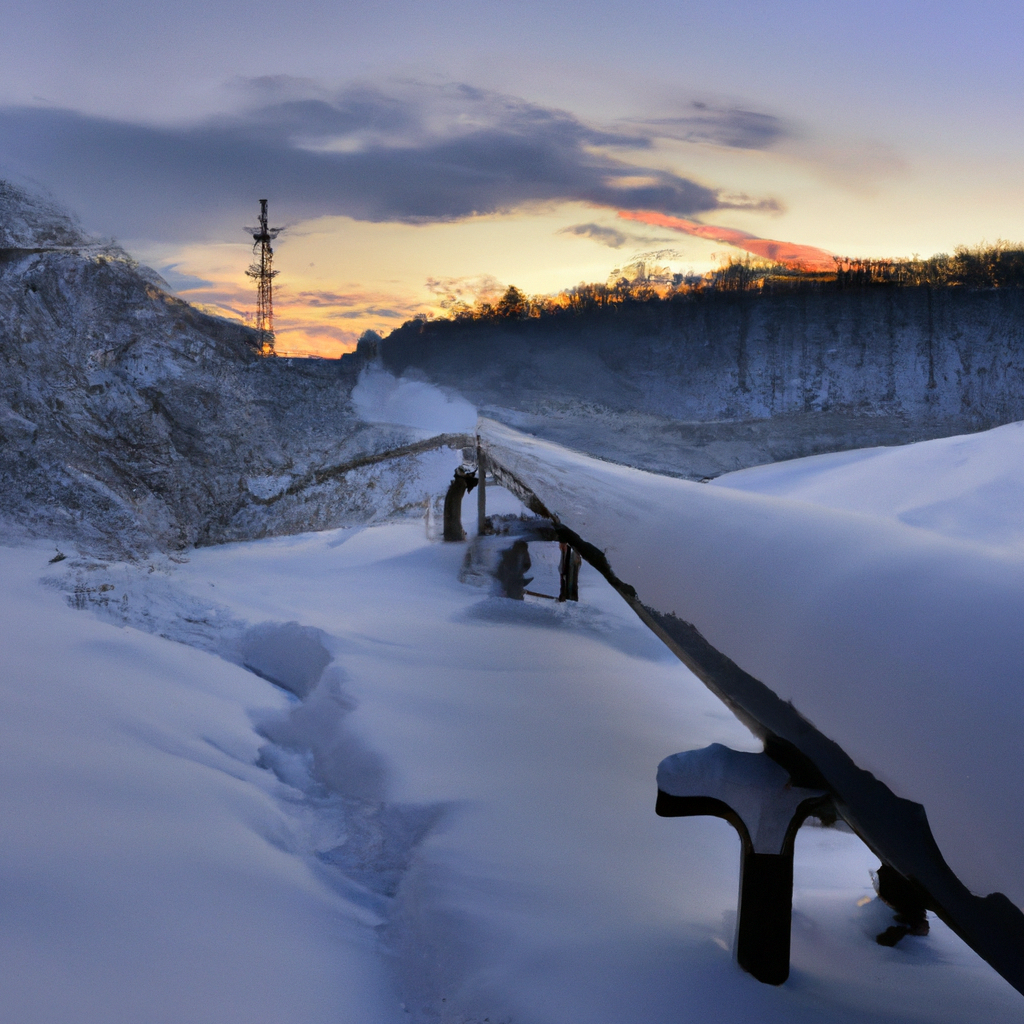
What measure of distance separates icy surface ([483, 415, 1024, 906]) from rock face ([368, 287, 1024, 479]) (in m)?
28.8

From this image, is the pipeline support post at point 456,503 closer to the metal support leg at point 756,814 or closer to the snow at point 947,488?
the snow at point 947,488

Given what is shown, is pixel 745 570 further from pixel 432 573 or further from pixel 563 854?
pixel 432 573

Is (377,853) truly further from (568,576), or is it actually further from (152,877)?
(568,576)

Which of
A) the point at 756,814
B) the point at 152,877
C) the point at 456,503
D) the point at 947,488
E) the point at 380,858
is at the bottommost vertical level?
the point at 380,858

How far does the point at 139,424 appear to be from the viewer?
19469 millimetres

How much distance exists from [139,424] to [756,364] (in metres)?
27.1

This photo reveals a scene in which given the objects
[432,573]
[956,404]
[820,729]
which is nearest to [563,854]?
[820,729]

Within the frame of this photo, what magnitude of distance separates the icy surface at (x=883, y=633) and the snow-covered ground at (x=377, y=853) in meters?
1.13

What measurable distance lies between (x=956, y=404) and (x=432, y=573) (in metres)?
31.8

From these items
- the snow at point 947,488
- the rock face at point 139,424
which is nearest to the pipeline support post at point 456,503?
the rock face at point 139,424

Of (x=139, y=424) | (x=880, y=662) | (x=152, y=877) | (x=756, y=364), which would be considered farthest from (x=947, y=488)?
(x=756, y=364)

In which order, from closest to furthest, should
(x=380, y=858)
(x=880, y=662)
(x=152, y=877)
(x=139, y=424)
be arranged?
(x=880, y=662)
(x=152, y=877)
(x=380, y=858)
(x=139, y=424)

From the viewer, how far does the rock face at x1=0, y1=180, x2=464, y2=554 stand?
13453mm

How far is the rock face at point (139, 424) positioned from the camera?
13.5 metres
